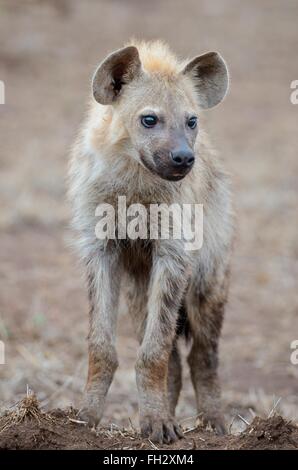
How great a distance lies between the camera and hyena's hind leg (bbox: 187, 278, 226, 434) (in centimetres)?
562

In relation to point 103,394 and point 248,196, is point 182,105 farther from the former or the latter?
A: point 248,196

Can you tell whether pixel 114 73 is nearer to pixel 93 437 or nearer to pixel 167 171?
pixel 167 171

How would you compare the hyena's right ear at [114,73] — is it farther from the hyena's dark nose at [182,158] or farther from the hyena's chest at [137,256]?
the hyena's chest at [137,256]

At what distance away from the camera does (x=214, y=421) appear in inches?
220

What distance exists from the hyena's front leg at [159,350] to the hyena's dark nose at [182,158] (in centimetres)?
57

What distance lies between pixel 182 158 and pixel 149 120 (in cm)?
35

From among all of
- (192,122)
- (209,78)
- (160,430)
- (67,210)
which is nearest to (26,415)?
(160,430)

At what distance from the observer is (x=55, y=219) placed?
34.6 ft

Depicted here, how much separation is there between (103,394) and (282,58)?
13120 millimetres

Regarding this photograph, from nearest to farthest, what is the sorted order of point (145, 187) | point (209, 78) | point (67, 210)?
point (145, 187) → point (209, 78) → point (67, 210)

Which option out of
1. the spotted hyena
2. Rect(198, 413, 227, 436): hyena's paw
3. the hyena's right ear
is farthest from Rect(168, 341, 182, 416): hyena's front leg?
the hyena's right ear

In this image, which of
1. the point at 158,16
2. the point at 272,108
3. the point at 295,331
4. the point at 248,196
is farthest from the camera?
the point at 158,16

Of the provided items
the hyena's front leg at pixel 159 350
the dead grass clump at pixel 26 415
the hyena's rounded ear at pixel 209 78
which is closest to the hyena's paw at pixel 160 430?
the hyena's front leg at pixel 159 350
